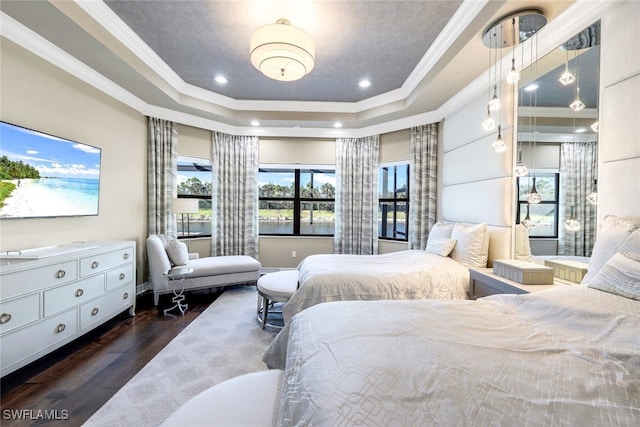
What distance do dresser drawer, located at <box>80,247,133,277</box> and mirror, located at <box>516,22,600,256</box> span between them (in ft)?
13.5

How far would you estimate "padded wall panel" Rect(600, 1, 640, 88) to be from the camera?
1649 millimetres

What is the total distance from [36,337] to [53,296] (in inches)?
12.0

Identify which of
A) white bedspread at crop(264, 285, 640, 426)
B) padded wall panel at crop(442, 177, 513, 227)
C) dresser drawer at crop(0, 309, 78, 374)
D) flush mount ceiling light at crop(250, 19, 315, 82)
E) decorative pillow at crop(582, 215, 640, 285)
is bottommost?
dresser drawer at crop(0, 309, 78, 374)

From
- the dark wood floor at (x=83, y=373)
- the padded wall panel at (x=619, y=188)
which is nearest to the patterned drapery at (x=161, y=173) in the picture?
the dark wood floor at (x=83, y=373)

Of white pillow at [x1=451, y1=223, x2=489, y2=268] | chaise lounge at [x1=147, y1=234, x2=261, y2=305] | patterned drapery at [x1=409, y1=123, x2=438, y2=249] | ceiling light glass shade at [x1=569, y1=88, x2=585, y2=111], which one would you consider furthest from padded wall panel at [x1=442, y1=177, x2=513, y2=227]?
chaise lounge at [x1=147, y1=234, x2=261, y2=305]

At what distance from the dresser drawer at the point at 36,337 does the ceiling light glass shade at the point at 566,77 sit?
4417 mm

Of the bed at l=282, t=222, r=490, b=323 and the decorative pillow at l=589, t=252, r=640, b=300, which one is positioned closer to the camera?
the decorative pillow at l=589, t=252, r=640, b=300

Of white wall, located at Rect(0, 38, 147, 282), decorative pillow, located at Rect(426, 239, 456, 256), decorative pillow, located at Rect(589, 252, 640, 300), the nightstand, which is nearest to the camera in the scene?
decorative pillow, located at Rect(589, 252, 640, 300)

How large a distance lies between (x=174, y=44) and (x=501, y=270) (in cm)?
387

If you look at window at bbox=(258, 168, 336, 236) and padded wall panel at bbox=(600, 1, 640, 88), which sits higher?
padded wall panel at bbox=(600, 1, 640, 88)

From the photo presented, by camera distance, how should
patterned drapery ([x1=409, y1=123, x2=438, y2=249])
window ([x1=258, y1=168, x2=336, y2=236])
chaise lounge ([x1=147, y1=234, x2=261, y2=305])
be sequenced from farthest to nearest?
window ([x1=258, y1=168, x2=336, y2=236]) → patterned drapery ([x1=409, y1=123, x2=438, y2=249]) → chaise lounge ([x1=147, y1=234, x2=261, y2=305])

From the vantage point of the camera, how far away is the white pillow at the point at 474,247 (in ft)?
9.46

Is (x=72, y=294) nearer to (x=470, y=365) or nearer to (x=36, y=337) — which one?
(x=36, y=337)
